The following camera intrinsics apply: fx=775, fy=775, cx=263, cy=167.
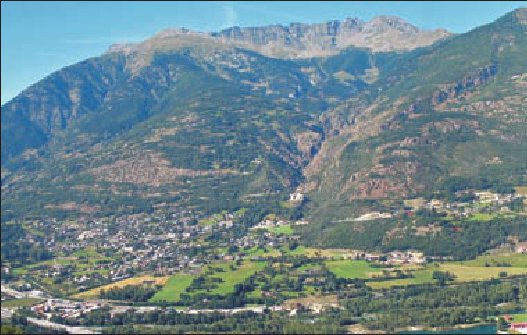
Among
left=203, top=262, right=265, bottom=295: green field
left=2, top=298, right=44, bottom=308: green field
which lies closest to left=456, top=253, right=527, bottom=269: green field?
left=203, top=262, right=265, bottom=295: green field

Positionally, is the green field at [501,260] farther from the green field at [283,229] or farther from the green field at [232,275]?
the green field at [283,229]

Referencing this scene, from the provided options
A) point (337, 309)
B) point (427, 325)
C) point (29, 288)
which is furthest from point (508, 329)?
point (29, 288)

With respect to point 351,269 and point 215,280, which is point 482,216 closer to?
point 351,269

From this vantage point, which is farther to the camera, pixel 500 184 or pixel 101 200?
pixel 101 200

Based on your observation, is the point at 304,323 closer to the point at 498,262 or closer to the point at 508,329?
the point at 508,329

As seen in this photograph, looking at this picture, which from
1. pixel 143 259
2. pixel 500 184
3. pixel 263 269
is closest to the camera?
pixel 263 269
